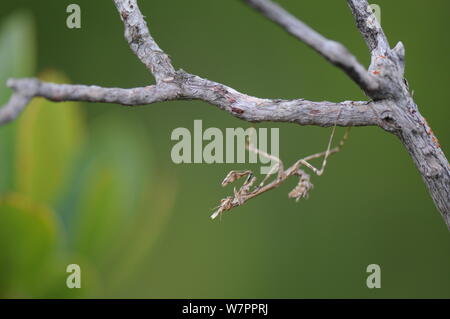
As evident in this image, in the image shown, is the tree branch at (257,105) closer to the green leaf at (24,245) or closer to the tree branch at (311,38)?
the tree branch at (311,38)

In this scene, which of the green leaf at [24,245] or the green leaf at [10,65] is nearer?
the green leaf at [24,245]

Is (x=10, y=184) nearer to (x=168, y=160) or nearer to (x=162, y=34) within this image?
(x=168, y=160)
